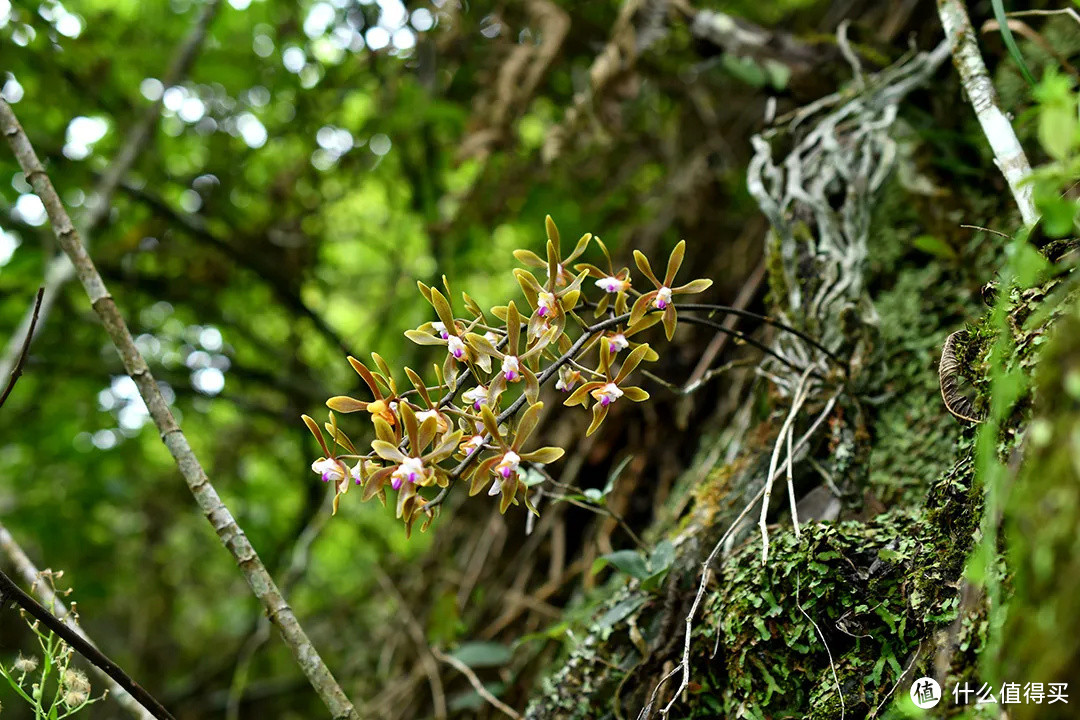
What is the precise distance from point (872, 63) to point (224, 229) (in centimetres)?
218

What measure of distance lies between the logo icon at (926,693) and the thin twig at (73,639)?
30.9 inches

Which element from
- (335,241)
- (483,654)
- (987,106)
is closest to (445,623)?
(483,654)

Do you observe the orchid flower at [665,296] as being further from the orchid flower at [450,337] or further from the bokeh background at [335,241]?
the bokeh background at [335,241]

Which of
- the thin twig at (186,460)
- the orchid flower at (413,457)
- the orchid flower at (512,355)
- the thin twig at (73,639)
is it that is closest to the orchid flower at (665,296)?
the orchid flower at (512,355)

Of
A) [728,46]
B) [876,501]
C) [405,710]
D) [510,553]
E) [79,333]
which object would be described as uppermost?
[728,46]

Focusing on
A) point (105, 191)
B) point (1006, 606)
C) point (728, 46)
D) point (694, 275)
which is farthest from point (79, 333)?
point (1006, 606)

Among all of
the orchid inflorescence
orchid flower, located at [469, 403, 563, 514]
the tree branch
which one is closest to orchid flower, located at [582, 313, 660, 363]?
the orchid inflorescence

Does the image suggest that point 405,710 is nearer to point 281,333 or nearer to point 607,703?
point 607,703

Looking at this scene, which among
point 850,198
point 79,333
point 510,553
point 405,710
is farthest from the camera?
point 79,333

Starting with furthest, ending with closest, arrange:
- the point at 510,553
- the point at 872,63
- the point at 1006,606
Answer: the point at 510,553 → the point at 872,63 → the point at 1006,606

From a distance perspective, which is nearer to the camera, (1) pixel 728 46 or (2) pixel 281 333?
(1) pixel 728 46

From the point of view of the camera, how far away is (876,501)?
113 cm

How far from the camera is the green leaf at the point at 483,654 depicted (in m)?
→ 1.48

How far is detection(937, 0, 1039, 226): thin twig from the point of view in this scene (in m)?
0.89
